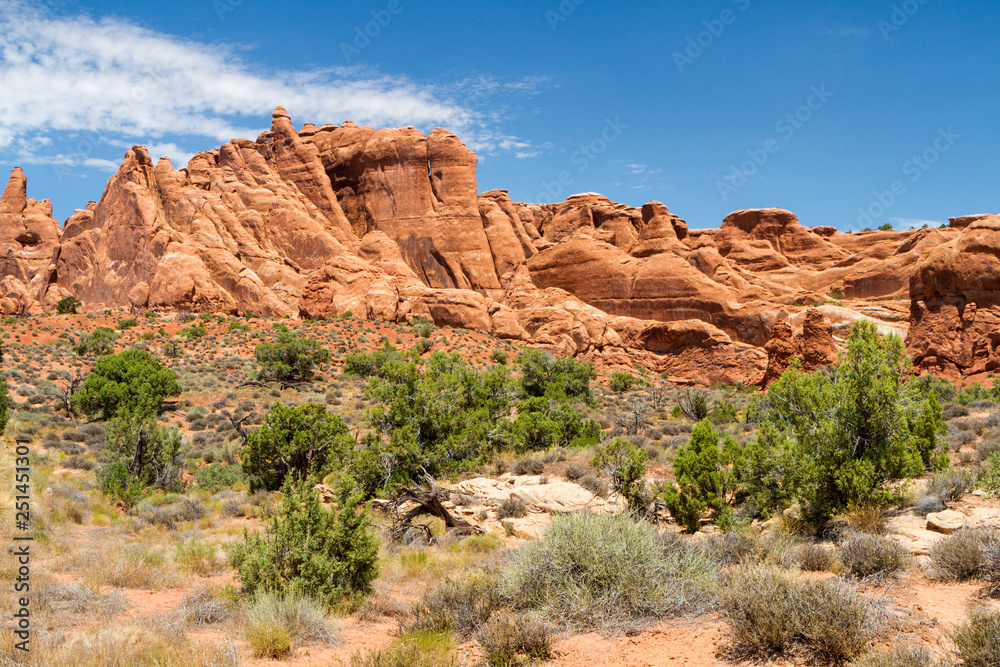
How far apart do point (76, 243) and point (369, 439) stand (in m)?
53.7

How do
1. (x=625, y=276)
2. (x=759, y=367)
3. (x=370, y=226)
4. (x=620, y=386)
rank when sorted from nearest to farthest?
1. (x=620, y=386)
2. (x=759, y=367)
3. (x=625, y=276)
4. (x=370, y=226)

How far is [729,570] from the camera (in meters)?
6.59

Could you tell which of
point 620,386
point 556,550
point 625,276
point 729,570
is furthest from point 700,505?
point 625,276

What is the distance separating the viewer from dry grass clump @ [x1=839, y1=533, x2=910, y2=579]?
6707 mm

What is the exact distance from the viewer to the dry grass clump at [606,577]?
19.3 ft

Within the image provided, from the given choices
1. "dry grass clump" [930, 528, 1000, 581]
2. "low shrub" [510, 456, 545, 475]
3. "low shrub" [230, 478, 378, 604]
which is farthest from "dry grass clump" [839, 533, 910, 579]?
"low shrub" [510, 456, 545, 475]

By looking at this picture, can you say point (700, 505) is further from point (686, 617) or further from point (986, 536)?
point (686, 617)

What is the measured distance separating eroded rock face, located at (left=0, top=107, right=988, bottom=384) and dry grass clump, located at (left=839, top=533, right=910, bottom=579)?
1482 inches

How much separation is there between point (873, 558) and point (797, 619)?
105 inches

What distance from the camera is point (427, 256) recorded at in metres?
53.4

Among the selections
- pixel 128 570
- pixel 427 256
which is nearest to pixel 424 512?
pixel 128 570

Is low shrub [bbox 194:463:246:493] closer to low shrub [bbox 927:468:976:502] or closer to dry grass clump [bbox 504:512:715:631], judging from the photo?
dry grass clump [bbox 504:512:715:631]

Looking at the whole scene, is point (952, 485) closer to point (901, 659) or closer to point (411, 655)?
point (901, 659)

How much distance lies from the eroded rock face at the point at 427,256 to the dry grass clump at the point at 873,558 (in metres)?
37.6
